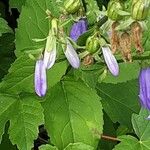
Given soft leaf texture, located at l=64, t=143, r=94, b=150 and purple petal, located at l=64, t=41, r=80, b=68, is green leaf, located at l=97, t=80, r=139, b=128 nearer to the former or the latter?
soft leaf texture, located at l=64, t=143, r=94, b=150

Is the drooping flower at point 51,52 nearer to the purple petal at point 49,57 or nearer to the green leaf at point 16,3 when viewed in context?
the purple petal at point 49,57

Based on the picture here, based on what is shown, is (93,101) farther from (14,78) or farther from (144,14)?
(144,14)

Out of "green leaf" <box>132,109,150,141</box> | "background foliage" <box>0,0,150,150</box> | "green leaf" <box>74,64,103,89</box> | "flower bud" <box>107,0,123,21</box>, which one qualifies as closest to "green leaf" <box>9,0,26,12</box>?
"background foliage" <box>0,0,150,150</box>

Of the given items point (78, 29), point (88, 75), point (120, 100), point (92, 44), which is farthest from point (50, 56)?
point (120, 100)

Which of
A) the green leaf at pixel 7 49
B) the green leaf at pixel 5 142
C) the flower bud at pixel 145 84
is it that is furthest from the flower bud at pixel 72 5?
the green leaf at pixel 7 49

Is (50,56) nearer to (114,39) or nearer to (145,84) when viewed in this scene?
(114,39)

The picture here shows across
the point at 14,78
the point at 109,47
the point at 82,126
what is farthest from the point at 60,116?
the point at 109,47

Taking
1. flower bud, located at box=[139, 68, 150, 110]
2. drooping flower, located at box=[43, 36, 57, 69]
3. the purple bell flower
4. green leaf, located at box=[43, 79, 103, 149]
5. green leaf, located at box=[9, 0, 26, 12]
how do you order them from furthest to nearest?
1. green leaf, located at box=[9, 0, 26, 12]
2. green leaf, located at box=[43, 79, 103, 149]
3. the purple bell flower
4. flower bud, located at box=[139, 68, 150, 110]
5. drooping flower, located at box=[43, 36, 57, 69]
